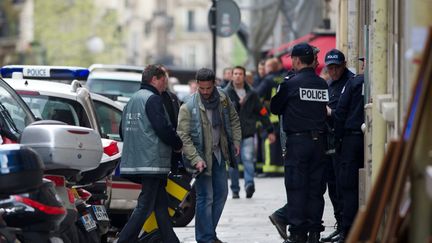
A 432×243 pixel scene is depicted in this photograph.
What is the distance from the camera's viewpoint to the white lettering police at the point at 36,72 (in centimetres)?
1784

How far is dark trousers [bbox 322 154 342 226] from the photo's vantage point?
583 inches

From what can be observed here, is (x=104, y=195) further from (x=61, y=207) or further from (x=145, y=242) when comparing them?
(x=61, y=207)

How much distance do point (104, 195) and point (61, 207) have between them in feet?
12.5

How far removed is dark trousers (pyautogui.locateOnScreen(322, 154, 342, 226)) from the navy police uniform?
18.1 inches

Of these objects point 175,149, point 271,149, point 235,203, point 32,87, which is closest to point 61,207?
point 175,149

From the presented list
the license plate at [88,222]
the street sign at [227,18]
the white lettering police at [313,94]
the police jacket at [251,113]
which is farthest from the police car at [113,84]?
the license plate at [88,222]

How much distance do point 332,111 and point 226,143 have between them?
105cm

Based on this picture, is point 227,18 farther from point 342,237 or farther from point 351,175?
point 351,175

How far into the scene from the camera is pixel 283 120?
14.3 m

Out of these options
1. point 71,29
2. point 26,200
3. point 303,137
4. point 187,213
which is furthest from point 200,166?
point 71,29

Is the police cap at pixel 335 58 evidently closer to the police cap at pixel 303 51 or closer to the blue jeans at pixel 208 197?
the police cap at pixel 303 51

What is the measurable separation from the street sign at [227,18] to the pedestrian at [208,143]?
1236 centimetres

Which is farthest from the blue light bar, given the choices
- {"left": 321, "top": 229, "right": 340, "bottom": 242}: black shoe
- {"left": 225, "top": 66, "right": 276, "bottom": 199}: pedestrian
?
{"left": 225, "top": 66, "right": 276, "bottom": 199}: pedestrian

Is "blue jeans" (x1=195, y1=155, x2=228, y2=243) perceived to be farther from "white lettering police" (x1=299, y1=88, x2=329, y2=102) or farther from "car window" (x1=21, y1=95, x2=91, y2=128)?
"car window" (x1=21, y1=95, x2=91, y2=128)
